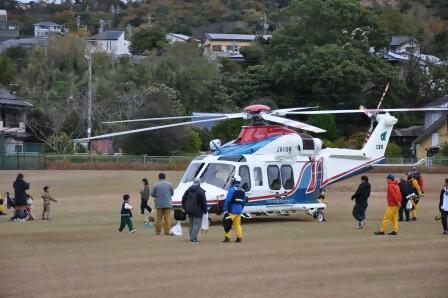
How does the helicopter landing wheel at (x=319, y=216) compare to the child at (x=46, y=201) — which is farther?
the child at (x=46, y=201)

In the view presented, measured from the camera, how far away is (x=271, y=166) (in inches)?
985

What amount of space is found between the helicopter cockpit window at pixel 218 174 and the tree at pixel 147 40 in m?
88.9

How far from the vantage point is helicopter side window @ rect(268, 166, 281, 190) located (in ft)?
81.8

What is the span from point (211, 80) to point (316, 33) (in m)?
10.6

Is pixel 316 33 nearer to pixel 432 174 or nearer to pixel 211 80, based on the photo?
pixel 211 80

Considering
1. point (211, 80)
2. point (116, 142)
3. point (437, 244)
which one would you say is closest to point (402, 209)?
point (437, 244)

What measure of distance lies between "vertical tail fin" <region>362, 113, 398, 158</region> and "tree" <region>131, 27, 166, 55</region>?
84.2 m

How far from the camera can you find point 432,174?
5178 cm

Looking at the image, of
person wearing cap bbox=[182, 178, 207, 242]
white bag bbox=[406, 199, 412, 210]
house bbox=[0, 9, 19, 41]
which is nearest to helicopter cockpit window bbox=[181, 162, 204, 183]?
person wearing cap bbox=[182, 178, 207, 242]

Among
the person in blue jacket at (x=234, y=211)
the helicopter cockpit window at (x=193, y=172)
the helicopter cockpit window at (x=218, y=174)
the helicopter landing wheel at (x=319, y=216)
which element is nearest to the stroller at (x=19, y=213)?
the helicopter cockpit window at (x=193, y=172)

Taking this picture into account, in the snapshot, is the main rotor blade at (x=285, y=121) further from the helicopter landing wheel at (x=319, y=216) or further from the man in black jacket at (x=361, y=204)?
the helicopter landing wheel at (x=319, y=216)

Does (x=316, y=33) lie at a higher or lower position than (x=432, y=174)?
higher

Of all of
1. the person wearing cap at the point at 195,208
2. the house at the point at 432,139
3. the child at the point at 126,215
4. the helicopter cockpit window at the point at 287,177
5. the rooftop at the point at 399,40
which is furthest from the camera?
the rooftop at the point at 399,40

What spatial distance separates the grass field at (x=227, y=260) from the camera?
40.5 ft
